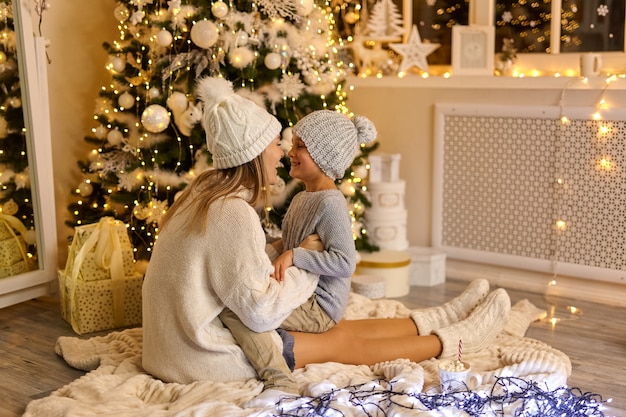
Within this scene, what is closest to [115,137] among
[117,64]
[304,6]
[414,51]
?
[117,64]

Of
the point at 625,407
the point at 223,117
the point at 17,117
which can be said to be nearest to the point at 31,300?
the point at 17,117

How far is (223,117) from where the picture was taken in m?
2.41

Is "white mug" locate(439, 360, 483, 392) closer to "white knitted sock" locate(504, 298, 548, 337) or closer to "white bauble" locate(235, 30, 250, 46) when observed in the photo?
"white knitted sock" locate(504, 298, 548, 337)

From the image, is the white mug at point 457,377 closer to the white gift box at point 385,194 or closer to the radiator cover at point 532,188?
the radiator cover at point 532,188

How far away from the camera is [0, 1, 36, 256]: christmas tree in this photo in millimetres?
3420

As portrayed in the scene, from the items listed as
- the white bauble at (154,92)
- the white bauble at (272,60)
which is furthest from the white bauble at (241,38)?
the white bauble at (154,92)

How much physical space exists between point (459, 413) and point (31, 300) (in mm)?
2193

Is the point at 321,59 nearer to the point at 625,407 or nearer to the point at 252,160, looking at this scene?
the point at 252,160

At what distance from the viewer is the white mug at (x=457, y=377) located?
241 cm

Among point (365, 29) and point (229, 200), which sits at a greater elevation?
point (365, 29)

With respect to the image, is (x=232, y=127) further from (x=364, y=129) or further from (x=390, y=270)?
(x=390, y=270)

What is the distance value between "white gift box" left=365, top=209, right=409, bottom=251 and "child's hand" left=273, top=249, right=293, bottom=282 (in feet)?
5.16

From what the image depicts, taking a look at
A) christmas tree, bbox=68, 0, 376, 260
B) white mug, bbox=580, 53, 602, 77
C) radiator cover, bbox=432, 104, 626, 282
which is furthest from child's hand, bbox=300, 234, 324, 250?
white mug, bbox=580, 53, 602, 77

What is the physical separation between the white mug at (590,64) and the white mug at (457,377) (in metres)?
1.74
